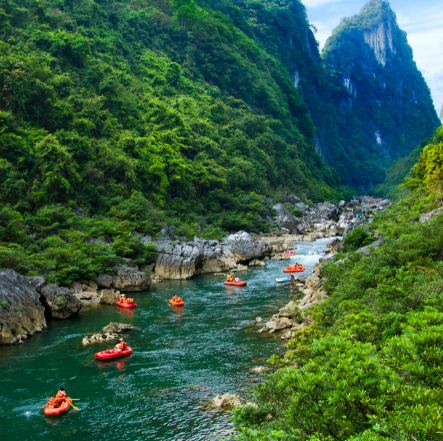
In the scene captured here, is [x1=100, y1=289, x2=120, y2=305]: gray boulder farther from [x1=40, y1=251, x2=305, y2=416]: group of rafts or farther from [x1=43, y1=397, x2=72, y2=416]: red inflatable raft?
[x1=43, y1=397, x2=72, y2=416]: red inflatable raft

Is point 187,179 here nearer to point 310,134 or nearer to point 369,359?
point 369,359

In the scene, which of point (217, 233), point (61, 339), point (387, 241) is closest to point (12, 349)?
point (61, 339)

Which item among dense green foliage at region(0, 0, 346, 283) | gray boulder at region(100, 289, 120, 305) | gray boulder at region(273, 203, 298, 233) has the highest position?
dense green foliage at region(0, 0, 346, 283)

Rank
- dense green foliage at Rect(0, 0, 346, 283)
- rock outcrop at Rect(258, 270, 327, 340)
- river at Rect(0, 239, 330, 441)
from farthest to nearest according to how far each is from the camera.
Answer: dense green foliage at Rect(0, 0, 346, 283) → rock outcrop at Rect(258, 270, 327, 340) → river at Rect(0, 239, 330, 441)

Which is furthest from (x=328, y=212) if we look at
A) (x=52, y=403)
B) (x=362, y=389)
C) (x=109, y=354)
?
(x=362, y=389)

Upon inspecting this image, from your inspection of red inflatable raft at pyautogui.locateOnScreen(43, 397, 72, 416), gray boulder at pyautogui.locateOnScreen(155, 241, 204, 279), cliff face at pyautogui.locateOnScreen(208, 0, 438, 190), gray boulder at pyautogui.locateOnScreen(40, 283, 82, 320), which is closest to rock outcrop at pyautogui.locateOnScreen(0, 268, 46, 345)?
gray boulder at pyautogui.locateOnScreen(40, 283, 82, 320)

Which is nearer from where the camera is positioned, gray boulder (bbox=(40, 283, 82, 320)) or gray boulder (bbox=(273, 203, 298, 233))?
gray boulder (bbox=(40, 283, 82, 320))

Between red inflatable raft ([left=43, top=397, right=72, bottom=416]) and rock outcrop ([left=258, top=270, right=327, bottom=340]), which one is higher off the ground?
rock outcrop ([left=258, top=270, right=327, bottom=340])

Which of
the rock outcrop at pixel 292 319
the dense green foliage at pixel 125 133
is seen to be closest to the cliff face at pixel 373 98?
the dense green foliage at pixel 125 133
